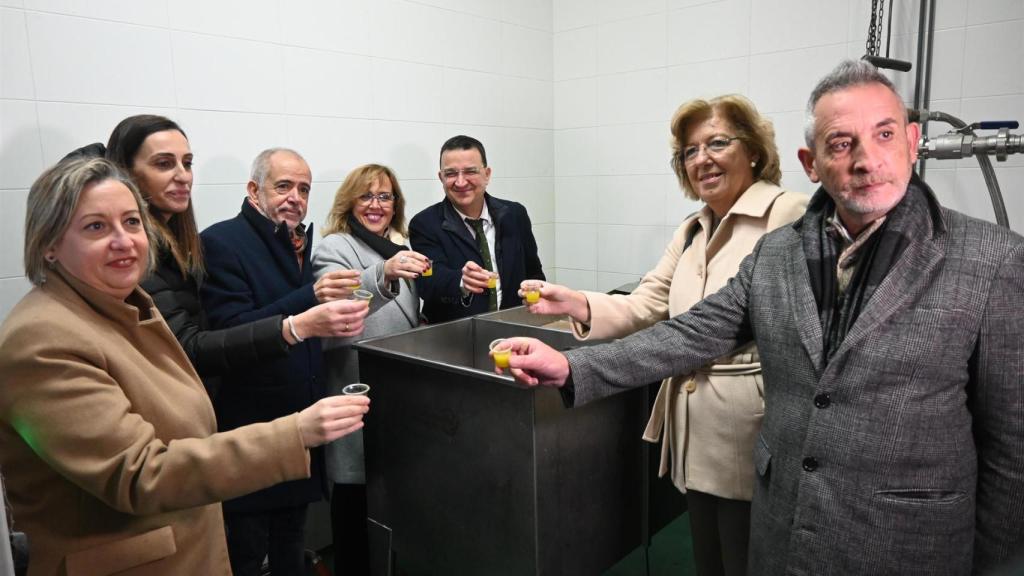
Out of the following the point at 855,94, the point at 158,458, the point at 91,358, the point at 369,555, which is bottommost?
the point at 369,555

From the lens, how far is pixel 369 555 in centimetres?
229

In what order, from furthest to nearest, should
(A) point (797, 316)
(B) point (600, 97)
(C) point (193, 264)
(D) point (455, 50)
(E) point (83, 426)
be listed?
1. (B) point (600, 97)
2. (D) point (455, 50)
3. (C) point (193, 264)
4. (A) point (797, 316)
5. (E) point (83, 426)

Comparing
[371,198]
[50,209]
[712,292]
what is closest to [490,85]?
[371,198]

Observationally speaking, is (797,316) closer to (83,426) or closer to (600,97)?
(83,426)

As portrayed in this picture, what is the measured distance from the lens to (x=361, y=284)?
2.22m

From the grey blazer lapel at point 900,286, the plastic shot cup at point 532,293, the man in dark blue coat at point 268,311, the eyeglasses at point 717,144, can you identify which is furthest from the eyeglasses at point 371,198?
the grey blazer lapel at point 900,286

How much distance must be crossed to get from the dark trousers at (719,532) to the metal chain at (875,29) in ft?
6.59

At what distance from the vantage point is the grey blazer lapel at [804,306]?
1.23 m

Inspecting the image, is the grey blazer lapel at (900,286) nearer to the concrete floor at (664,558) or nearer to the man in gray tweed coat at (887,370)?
the man in gray tweed coat at (887,370)

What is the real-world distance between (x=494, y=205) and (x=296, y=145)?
2.91 feet

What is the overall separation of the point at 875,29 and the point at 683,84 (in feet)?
3.25

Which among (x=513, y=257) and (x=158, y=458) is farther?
(x=513, y=257)

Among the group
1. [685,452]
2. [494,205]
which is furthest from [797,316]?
[494,205]

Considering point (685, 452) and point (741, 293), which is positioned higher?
point (741, 293)
